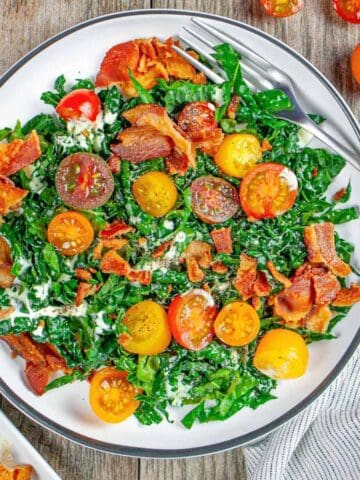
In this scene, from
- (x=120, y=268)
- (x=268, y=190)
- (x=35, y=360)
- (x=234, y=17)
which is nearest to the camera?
(x=268, y=190)

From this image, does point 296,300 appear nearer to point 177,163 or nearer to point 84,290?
point 177,163

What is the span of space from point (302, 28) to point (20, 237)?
1.67m

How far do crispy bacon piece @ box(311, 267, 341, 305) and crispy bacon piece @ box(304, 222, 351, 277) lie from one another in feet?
0.12

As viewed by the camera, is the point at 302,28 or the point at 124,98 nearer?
the point at 124,98

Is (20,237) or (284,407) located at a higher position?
(20,237)

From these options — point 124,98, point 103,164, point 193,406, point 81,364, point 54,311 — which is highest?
point 124,98

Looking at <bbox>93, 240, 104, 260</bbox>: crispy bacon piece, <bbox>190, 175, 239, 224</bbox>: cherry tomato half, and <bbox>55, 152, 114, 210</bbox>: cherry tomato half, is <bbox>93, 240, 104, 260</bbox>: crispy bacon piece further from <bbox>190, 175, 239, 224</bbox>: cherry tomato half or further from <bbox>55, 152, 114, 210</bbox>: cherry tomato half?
<bbox>190, 175, 239, 224</bbox>: cherry tomato half

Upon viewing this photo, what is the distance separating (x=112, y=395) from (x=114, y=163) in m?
1.05

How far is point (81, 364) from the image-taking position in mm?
3229

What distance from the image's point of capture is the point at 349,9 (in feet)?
10.9

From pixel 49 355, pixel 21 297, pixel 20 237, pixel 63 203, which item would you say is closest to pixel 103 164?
pixel 63 203

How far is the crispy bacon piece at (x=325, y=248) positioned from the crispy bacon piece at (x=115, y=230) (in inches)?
31.5

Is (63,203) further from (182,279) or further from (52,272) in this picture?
(182,279)

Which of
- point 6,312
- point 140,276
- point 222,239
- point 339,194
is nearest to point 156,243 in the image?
point 140,276
